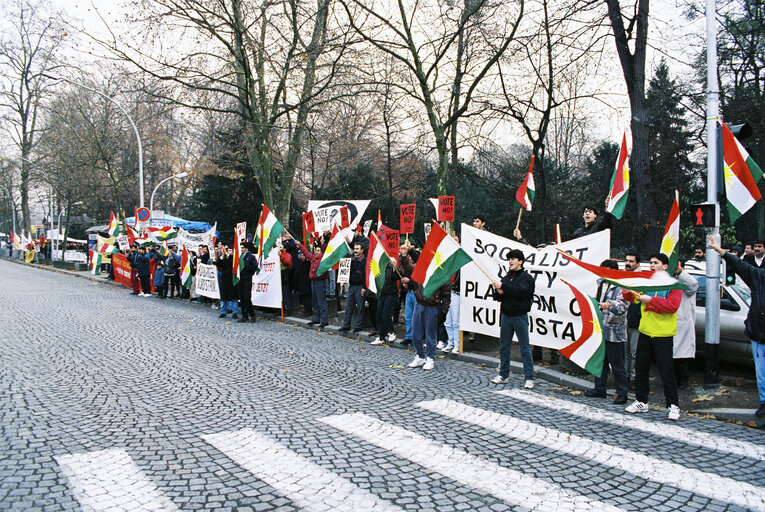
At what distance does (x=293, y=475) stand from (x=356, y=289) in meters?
7.68

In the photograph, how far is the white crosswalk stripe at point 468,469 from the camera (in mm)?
4090

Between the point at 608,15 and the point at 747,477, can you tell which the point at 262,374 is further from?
the point at 608,15

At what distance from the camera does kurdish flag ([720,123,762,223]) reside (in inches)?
295

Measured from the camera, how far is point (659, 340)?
21.2ft

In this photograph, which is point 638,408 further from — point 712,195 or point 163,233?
point 163,233

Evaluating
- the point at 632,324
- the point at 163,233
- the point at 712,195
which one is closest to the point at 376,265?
the point at 632,324

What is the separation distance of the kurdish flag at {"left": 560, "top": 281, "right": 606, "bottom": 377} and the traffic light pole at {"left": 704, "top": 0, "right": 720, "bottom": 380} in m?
1.45

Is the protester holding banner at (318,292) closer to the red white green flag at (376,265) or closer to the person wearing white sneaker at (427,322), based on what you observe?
the red white green flag at (376,265)

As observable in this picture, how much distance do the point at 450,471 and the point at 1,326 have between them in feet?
37.4

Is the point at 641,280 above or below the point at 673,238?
below

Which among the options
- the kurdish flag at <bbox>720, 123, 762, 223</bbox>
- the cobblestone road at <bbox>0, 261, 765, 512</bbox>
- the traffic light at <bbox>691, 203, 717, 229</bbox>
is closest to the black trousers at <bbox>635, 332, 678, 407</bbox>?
the cobblestone road at <bbox>0, 261, 765, 512</bbox>

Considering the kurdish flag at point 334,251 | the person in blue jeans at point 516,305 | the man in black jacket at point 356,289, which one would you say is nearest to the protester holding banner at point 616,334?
the person in blue jeans at point 516,305

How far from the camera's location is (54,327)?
12.1 m

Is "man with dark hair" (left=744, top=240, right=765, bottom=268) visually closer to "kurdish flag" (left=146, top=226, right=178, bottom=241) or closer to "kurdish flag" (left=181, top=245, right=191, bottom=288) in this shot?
"kurdish flag" (left=181, top=245, right=191, bottom=288)
